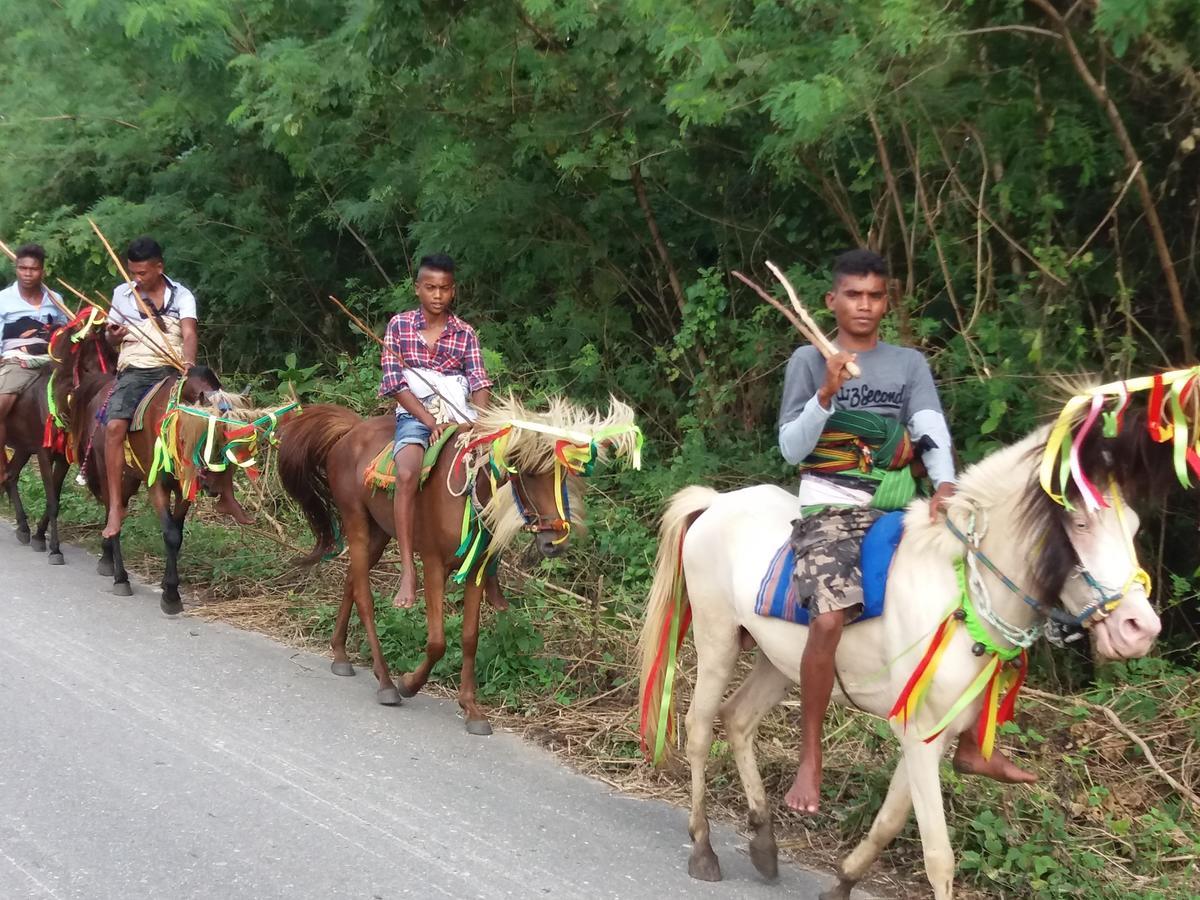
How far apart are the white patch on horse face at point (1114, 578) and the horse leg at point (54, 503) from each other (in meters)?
9.04

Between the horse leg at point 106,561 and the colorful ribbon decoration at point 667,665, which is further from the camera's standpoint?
the horse leg at point 106,561

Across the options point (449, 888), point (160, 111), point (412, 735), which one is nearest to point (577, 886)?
point (449, 888)

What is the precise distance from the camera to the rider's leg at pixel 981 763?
4.27 meters

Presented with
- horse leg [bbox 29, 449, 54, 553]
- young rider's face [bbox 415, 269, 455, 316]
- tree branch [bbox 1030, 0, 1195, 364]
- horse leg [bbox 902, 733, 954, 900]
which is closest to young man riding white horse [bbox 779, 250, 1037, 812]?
horse leg [bbox 902, 733, 954, 900]

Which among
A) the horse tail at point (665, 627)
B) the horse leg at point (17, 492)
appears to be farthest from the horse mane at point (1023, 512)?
the horse leg at point (17, 492)

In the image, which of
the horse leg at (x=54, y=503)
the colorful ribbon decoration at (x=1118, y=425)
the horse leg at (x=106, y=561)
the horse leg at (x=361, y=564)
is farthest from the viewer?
the horse leg at (x=54, y=503)

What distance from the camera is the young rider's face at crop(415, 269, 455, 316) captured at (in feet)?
22.6

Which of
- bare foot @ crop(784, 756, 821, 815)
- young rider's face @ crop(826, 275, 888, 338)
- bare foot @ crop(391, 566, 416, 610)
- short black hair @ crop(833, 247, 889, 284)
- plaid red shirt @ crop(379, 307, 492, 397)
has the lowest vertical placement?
bare foot @ crop(391, 566, 416, 610)

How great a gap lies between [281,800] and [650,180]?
5840 mm

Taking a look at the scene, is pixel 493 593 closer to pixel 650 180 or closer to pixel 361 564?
Answer: pixel 361 564

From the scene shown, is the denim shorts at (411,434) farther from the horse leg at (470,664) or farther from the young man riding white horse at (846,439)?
the young man riding white horse at (846,439)

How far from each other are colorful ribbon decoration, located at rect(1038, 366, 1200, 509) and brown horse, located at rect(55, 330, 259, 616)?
635 cm

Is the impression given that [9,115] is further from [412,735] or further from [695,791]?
[695,791]

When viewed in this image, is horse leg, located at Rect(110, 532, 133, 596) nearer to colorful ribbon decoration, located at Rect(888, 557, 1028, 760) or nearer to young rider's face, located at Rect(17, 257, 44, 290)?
young rider's face, located at Rect(17, 257, 44, 290)
